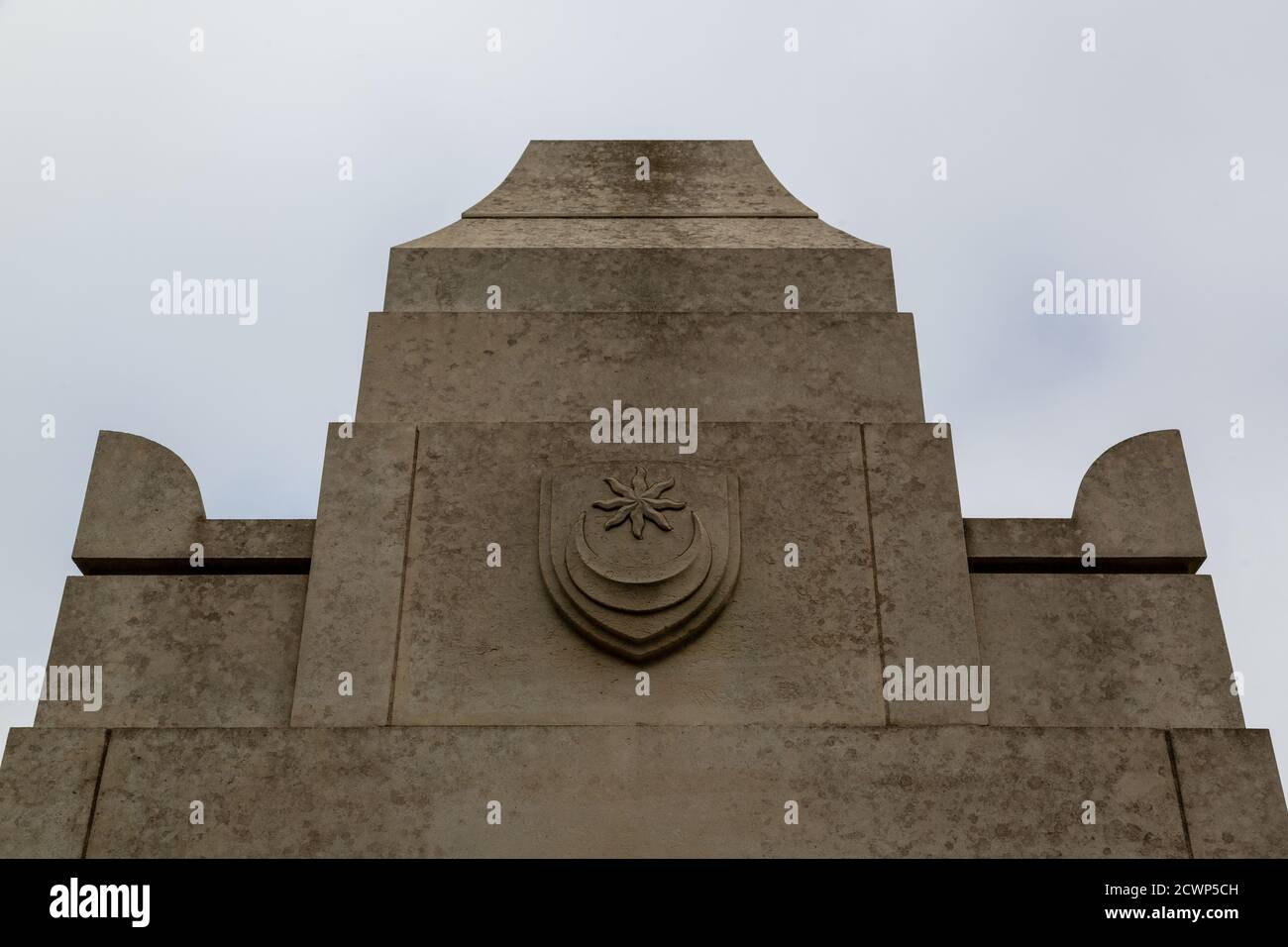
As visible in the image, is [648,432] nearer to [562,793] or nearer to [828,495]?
[828,495]

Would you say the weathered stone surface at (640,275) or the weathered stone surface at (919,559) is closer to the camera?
the weathered stone surface at (919,559)

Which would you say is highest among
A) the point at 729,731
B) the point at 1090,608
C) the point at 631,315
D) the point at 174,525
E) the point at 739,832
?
the point at 631,315

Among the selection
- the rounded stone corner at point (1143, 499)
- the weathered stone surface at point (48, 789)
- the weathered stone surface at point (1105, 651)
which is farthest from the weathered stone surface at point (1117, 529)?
the weathered stone surface at point (48, 789)

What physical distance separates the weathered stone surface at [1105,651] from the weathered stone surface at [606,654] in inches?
27.4

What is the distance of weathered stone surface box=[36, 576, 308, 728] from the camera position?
22.4 ft

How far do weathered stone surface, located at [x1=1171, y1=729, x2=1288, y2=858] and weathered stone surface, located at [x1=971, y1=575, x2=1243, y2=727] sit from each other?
23cm

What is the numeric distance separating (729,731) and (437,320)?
9.95 ft

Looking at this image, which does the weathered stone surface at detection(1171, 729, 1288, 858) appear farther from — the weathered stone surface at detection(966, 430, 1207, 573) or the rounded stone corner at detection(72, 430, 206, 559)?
the rounded stone corner at detection(72, 430, 206, 559)

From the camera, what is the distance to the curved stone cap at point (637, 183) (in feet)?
29.9

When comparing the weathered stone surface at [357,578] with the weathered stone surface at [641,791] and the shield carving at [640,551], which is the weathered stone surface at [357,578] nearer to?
the weathered stone surface at [641,791]

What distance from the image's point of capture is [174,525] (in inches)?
291

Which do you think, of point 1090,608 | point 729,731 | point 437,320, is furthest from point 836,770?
point 437,320
